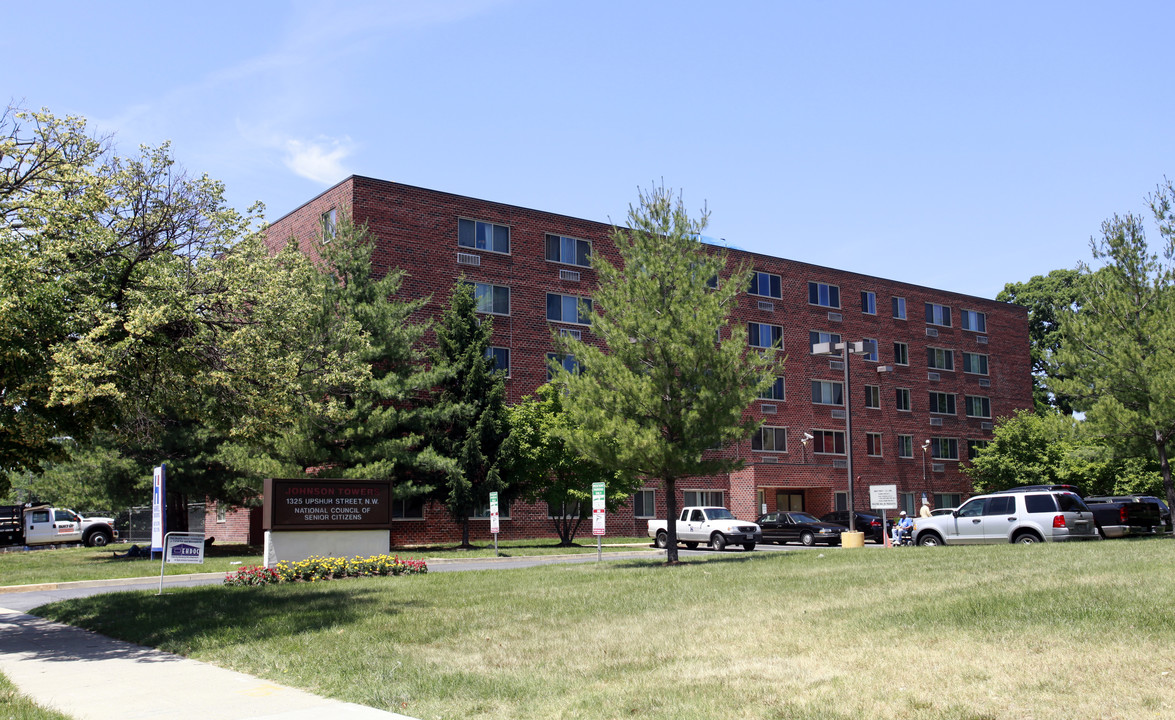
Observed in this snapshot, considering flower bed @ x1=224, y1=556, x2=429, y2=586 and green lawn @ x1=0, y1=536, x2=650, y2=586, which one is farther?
green lawn @ x1=0, y1=536, x2=650, y2=586

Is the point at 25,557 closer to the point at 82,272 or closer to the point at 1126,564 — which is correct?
the point at 82,272

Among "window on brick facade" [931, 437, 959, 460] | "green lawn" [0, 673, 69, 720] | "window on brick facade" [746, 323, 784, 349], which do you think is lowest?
"green lawn" [0, 673, 69, 720]

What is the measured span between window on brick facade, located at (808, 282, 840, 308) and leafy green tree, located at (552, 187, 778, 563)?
31.1m

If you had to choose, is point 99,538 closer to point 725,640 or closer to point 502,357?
point 502,357

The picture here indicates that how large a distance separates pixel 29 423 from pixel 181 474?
869 inches

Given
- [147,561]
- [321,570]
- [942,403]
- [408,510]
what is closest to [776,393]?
[942,403]

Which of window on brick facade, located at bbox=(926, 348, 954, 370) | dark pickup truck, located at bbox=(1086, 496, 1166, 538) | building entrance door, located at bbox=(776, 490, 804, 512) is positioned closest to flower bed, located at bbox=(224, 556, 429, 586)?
dark pickup truck, located at bbox=(1086, 496, 1166, 538)

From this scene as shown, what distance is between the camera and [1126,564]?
15078mm

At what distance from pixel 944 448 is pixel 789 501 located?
11847 millimetres

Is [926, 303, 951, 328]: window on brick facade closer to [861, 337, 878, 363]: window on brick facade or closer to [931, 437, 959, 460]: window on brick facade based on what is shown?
[861, 337, 878, 363]: window on brick facade

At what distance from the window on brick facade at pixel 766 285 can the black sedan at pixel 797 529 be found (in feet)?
50.7

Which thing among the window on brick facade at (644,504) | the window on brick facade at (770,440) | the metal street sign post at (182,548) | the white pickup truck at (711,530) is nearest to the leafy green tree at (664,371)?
the metal street sign post at (182,548)

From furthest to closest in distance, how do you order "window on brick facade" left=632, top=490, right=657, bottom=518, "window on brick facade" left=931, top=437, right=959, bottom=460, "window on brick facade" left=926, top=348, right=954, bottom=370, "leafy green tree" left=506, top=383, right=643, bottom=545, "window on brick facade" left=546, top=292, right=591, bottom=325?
"window on brick facade" left=926, top=348, right=954, bottom=370, "window on brick facade" left=931, top=437, right=959, bottom=460, "window on brick facade" left=632, top=490, right=657, bottom=518, "window on brick facade" left=546, top=292, right=591, bottom=325, "leafy green tree" left=506, top=383, right=643, bottom=545

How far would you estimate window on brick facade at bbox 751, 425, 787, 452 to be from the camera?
49.7m
